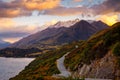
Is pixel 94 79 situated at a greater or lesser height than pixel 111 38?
lesser

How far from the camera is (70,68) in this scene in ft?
288

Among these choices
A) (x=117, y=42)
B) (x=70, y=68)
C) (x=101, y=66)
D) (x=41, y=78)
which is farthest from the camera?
(x=70, y=68)

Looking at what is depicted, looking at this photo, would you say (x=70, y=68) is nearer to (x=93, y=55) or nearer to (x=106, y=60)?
(x=93, y=55)

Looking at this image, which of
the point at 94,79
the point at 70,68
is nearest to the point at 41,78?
the point at 94,79

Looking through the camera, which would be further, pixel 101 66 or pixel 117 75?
pixel 101 66

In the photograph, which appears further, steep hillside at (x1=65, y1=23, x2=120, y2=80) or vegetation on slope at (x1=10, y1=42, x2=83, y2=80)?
vegetation on slope at (x1=10, y1=42, x2=83, y2=80)

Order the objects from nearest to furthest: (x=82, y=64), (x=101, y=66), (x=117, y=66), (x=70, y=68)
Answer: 1. (x=117, y=66)
2. (x=101, y=66)
3. (x=82, y=64)
4. (x=70, y=68)

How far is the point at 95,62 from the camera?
72.1 m

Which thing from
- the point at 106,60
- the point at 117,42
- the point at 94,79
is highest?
the point at 117,42

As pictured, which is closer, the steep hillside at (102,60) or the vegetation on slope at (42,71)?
the steep hillside at (102,60)

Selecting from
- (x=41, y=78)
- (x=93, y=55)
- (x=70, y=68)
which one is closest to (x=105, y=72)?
(x=93, y=55)

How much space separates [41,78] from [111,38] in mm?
26645

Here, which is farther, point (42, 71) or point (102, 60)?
point (42, 71)

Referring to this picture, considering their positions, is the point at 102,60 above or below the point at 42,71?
below
